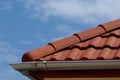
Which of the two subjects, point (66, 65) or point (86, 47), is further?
point (86, 47)

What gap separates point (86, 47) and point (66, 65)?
28.4 inches

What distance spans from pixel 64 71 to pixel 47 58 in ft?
1.27

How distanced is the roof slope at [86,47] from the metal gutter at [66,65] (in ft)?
0.61

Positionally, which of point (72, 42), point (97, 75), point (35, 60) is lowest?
point (97, 75)

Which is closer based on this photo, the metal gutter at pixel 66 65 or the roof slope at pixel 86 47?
the metal gutter at pixel 66 65

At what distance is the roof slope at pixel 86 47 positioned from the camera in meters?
5.50

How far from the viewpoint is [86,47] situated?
586 centimetres

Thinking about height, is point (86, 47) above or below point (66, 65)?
above

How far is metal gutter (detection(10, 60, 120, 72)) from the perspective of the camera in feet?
16.8

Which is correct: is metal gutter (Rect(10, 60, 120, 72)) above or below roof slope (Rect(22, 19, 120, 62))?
below

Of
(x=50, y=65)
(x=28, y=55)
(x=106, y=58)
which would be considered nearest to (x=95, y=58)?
(x=106, y=58)

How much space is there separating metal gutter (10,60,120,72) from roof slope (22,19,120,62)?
19 cm

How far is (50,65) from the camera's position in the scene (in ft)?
17.5

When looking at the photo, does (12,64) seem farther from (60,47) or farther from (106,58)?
(106,58)
